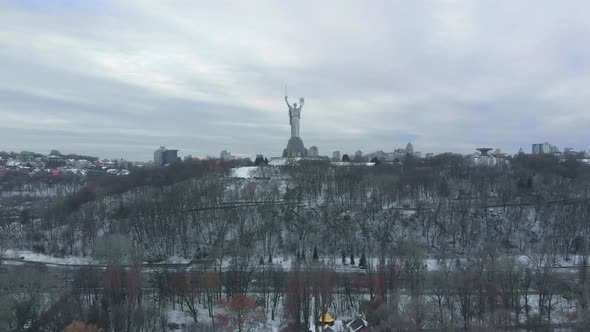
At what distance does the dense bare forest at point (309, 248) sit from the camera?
1978 cm

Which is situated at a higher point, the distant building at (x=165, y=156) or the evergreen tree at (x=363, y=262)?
the distant building at (x=165, y=156)

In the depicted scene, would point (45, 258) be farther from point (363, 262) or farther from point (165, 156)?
point (165, 156)

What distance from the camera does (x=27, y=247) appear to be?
119 feet

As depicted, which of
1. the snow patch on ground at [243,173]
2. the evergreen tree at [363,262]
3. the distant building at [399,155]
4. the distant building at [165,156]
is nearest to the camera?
the evergreen tree at [363,262]

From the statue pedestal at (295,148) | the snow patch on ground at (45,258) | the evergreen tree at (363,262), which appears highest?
the statue pedestal at (295,148)

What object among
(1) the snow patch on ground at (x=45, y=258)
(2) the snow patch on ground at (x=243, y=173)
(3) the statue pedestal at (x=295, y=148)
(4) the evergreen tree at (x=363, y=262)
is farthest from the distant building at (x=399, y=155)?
(1) the snow patch on ground at (x=45, y=258)

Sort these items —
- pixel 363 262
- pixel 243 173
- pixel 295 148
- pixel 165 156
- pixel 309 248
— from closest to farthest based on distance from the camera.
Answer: pixel 363 262 → pixel 309 248 → pixel 243 173 → pixel 295 148 → pixel 165 156

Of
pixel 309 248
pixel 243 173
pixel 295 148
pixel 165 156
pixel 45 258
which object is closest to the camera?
pixel 309 248

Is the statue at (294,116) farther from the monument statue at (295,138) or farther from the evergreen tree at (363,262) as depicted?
the evergreen tree at (363,262)

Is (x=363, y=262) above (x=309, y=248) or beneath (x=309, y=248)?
beneath

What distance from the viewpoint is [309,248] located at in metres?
32.9

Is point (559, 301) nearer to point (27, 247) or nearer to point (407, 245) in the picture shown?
point (407, 245)

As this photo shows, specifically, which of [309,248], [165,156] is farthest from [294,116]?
[165,156]

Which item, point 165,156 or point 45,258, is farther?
point 165,156
